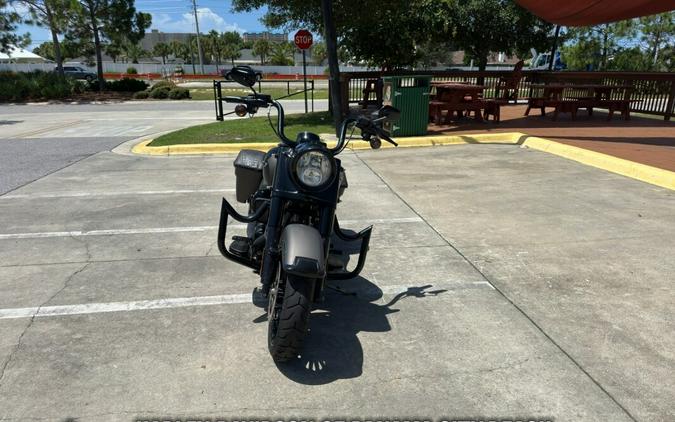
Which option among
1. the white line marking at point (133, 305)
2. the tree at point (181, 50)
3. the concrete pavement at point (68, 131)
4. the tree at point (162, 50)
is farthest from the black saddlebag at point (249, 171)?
the tree at point (162, 50)

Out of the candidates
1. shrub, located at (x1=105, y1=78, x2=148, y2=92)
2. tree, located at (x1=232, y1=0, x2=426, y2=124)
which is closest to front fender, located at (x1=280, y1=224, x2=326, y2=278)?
tree, located at (x1=232, y1=0, x2=426, y2=124)

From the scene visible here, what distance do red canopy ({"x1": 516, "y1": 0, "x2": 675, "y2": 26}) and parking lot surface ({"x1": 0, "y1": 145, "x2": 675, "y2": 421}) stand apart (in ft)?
19.6

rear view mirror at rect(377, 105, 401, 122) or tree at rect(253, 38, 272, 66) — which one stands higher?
tree at rect(253, 38, 272, 66)

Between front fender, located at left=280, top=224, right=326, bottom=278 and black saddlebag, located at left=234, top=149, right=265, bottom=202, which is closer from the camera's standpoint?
front fender, located at left=280, top=224, right=326, bottom=278

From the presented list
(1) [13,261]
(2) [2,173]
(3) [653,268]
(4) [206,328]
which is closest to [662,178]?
(3) [653,268]

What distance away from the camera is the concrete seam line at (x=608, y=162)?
22.1 feet

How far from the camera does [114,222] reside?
5.42 metres

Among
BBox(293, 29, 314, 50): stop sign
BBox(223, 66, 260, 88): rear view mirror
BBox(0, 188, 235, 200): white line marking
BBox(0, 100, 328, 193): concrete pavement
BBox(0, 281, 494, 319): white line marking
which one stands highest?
BBox(293, 29, 314, 50): stop sign

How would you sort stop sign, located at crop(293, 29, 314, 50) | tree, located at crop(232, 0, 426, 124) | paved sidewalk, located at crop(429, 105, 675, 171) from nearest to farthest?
paved sidewalk, located at crop(429, 105, 675, 171) → tree, located at crop(232, 0, 426, 124) → stop sign, located at crop(293, 29, 314, 50)

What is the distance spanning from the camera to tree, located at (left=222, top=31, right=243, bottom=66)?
108 meters

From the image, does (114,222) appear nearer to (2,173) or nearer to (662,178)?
(2,173)

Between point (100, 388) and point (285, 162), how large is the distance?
1.67m

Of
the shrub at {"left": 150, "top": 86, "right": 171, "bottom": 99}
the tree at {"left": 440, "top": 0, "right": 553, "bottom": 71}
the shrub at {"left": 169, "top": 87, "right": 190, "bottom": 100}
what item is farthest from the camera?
the shrub at {"left": 150, "top": 86, "right": 171, "bottom": 99}

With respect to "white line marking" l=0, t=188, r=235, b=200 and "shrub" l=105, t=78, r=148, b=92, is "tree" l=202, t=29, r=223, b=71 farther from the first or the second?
"white line marking" l=0, t=188, r=235, b=200
